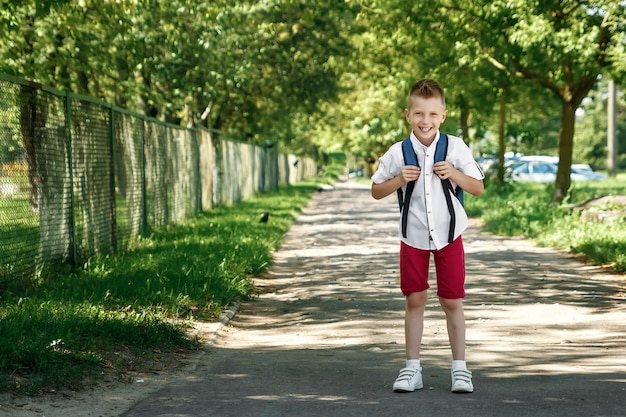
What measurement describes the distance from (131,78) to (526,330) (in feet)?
60.9

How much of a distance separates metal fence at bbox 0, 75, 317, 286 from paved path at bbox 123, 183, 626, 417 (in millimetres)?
2173

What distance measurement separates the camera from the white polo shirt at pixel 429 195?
5.54 meters

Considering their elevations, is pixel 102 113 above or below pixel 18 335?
above

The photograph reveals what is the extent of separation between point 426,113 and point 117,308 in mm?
3700

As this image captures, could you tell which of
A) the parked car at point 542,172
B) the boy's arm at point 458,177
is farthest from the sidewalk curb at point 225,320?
the parked car at point 542,172

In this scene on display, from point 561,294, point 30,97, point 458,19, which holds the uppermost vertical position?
point 458,19

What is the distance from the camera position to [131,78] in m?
24.9

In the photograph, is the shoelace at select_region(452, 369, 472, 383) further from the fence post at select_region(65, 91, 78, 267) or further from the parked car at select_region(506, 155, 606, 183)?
the parked car at select_region(506, 155, 606, 183)

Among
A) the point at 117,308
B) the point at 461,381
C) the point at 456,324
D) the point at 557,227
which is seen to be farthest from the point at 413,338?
the point at 557,227

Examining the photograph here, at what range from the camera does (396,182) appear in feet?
18.2

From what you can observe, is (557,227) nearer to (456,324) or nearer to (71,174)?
(71,174)

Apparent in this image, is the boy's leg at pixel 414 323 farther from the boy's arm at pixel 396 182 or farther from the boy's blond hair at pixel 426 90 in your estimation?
the boy's blond hair at pixel 426 90

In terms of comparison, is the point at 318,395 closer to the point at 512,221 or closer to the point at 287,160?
the point at 512,221

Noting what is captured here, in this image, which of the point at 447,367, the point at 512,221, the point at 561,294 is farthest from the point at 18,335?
the point at 512,221
